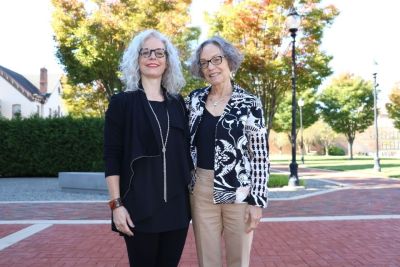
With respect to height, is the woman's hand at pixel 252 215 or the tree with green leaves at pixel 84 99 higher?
the tree with green leaves at pixel 84 99

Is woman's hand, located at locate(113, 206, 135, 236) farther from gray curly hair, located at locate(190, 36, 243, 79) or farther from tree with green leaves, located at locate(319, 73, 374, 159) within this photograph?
tree with green leaves, located at locate(319, 73, 374, 159)

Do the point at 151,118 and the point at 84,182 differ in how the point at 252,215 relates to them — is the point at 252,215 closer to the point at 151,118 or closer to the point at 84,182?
the point at 151,118

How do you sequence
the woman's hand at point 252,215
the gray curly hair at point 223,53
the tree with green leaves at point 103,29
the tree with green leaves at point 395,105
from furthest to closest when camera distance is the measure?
1. the tree with green leaves at point 395,105
2. the tree with green leaves at point 103,29
3. the gray curly hair at point 223,53
4. the woman's hand at point 252,215

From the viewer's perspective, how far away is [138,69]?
248 cm

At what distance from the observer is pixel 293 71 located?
44.0 ft

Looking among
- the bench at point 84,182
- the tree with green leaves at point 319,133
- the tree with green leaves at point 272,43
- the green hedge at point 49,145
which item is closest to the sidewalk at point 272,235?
the bench at point 84,182

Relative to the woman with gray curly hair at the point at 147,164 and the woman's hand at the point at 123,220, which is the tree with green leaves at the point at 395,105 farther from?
the woman's hand at the point at 123,220

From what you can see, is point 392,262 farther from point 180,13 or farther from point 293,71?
point 180,13

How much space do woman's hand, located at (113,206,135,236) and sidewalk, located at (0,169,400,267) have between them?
111 inches

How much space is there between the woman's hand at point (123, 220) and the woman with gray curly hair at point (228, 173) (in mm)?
476

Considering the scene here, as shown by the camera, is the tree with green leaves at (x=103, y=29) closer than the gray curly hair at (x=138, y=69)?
No

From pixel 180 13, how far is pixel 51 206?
13.3m

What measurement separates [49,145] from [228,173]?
1788 centimetres

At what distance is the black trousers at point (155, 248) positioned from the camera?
91.4 inches
